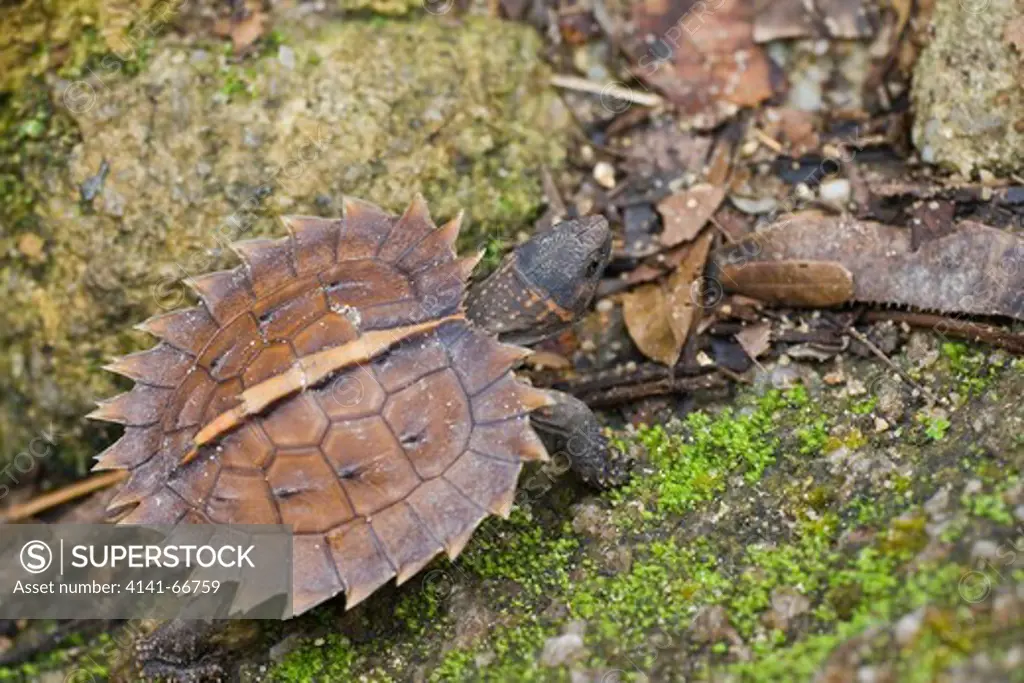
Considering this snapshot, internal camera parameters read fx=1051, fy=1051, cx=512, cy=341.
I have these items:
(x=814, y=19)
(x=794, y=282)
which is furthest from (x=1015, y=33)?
(x=794, y=282)

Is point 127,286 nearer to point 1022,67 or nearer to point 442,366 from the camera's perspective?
point 442,366

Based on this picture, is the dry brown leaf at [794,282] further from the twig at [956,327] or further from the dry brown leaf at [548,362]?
the dry brown leaf at [548,362]

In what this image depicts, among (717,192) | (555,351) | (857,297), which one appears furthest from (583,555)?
(717,192)

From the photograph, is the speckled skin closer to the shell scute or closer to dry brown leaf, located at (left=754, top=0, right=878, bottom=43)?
the shell scute

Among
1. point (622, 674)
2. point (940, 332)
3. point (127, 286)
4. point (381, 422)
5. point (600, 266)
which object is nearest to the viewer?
point (622, 674)

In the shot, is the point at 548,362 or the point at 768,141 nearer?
the point at 548,362

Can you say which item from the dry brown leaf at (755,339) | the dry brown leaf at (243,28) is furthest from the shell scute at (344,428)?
the dry brown leaf at (243,28)

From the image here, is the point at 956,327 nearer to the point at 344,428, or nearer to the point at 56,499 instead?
the point at 344,428
